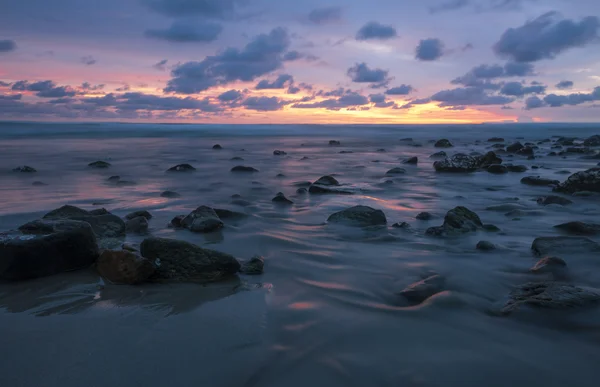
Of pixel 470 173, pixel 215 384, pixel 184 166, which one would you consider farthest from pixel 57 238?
pixel 470 173

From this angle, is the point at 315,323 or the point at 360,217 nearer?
the point at 315,323

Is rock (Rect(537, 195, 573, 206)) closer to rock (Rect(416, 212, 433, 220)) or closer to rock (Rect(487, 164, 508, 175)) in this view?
rock (Rect(416, 212, 433, 220))

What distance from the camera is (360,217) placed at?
5152 millimetres

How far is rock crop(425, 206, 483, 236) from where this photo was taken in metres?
4.68

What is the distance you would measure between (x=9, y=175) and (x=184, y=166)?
13.6 feet

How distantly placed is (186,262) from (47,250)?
1097 mm

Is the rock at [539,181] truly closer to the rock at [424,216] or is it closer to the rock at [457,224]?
the rock at [424,216]

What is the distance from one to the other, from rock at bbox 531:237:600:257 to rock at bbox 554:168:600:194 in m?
4.16

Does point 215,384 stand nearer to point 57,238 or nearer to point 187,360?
point 187,360

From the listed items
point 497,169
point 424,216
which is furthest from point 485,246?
point 497,169

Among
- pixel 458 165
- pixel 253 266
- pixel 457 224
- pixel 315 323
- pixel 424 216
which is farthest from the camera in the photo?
pixel 458 165

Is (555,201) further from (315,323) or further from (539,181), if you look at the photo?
(315,323)

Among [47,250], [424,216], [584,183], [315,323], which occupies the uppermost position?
[584,183]

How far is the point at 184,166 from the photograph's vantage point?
38.5 ft
